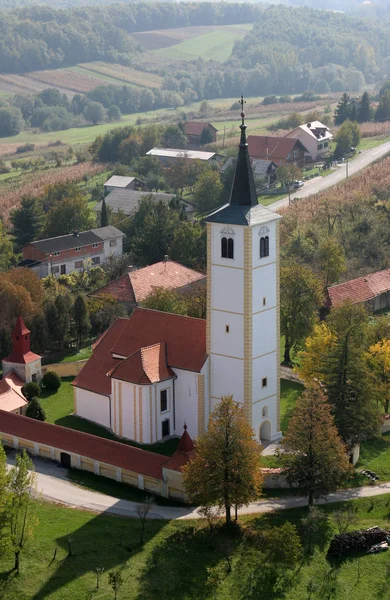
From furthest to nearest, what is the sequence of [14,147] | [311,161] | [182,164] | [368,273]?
[14,147], [311,161], [182,164], [368,273]

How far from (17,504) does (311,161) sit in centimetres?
9590

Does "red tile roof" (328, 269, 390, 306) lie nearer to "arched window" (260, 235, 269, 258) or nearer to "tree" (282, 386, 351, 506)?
"arched window" (260, 235, 269, 258)

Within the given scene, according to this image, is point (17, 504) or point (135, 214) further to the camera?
point (135, 214)

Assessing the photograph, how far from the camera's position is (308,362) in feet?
206

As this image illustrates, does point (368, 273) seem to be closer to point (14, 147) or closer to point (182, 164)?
point (182, 164)

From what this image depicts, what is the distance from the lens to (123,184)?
11969 cm

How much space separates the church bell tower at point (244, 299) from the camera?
55.2 m

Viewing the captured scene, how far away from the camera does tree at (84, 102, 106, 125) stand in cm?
18888

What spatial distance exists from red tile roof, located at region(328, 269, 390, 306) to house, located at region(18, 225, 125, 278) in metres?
21.8

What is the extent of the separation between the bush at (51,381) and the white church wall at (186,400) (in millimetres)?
11299

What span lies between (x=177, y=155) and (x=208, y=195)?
24435mm

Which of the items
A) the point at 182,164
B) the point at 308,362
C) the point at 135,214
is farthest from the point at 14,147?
the point at 308,362

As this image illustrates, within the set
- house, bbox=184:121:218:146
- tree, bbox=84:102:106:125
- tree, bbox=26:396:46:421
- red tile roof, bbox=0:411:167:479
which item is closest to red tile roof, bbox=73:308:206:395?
tree, bbox=26:396:46:421

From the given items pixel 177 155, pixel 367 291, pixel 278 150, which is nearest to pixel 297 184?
pixel 278 150
